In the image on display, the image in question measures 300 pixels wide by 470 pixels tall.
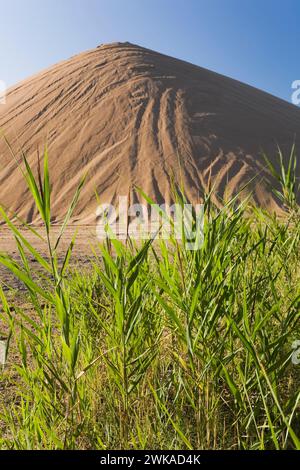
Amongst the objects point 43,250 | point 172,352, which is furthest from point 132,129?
point 172,352

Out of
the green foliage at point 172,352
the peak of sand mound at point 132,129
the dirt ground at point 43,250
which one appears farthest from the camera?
the peak of sand mound at point 132,129

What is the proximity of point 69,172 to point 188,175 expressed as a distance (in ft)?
21.0

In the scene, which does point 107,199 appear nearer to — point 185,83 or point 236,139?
point 236,139

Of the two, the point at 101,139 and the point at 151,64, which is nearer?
the point at 101,139

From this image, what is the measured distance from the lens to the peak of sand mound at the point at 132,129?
23.4 m

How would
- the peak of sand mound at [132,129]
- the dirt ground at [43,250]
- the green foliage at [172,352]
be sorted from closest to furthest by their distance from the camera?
the green foliage at [172,352], the dirt ground at [43,250], the peak of sand mound at [132,129]

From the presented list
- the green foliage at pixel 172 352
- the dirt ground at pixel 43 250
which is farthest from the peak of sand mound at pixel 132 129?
the green foliage at pixel 172 352

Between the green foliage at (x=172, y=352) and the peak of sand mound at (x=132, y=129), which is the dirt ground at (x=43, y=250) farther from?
the peak of sand mound at (x=132, y=129)

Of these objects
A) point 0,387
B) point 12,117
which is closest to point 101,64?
point 12,117

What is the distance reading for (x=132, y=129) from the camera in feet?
85.7

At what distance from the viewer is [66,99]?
94.5 feet

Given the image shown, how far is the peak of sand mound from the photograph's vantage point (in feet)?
76.8

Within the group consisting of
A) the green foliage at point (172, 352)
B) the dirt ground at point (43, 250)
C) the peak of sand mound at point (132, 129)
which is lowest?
the dirt ground at point (43, 250)

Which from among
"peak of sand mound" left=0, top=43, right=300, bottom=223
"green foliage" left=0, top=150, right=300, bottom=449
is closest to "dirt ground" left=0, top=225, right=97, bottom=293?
"green foliage" left=0, top=150, right=300, bottom=449
